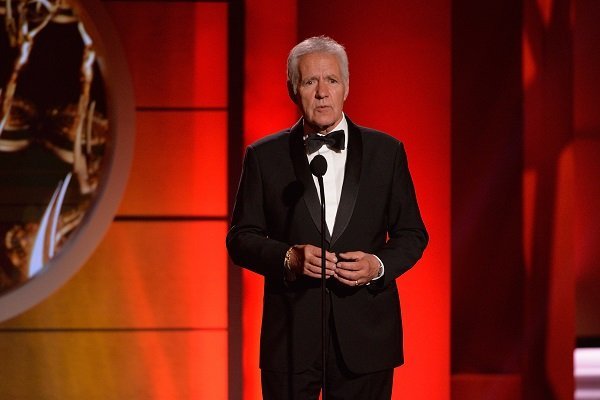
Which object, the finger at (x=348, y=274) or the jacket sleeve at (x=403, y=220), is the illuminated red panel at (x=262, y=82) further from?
the finger at (x=348, y=274)

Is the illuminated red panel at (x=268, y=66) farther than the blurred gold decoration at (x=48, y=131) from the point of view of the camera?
No

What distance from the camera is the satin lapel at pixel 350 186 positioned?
209 centimetres

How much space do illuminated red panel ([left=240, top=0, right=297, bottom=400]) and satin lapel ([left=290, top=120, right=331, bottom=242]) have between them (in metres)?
1.06

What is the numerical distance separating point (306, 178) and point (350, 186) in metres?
0.11

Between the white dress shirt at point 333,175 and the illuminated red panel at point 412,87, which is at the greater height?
the illuminated red panel at point 412,87

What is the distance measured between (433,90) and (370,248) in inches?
51.8

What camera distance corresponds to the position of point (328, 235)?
6.88 ft

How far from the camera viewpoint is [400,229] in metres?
2.20

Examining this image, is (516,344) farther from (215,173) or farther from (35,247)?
(35,247)

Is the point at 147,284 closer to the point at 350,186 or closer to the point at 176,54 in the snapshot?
the point at 176,54

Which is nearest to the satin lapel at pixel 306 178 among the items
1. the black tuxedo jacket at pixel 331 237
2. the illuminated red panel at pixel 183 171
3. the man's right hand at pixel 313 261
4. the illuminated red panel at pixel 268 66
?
the black tuxedo jacket at pixel 331 237

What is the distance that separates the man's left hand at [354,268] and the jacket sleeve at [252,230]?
0.17 m

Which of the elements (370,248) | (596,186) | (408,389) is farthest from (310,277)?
(596,186)

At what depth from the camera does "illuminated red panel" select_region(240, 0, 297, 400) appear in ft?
10.6
